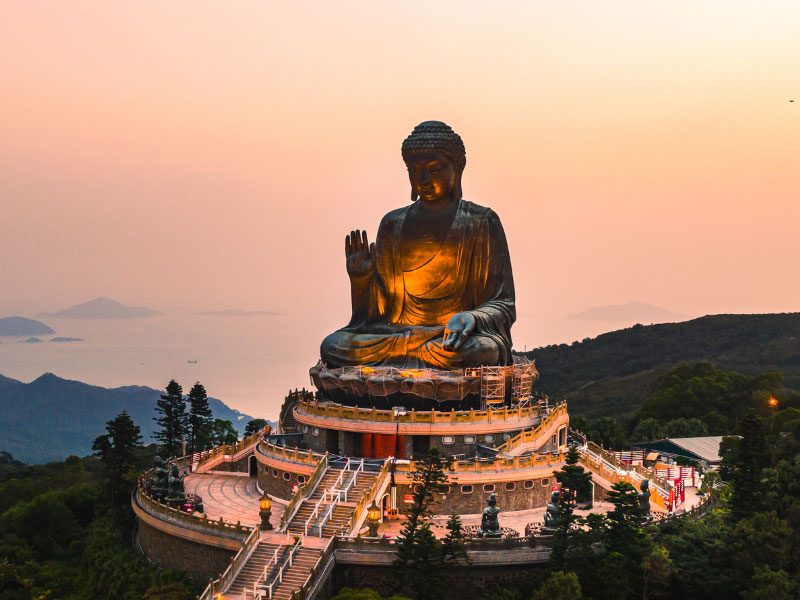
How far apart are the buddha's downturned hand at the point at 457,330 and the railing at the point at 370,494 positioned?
4.83 metres

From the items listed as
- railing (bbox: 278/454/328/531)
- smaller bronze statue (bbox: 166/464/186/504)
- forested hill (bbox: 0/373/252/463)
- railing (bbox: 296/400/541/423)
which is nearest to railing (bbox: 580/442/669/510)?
railing (bbox: 296/400/541/423)

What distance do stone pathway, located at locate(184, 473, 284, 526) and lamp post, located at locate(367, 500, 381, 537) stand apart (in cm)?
240

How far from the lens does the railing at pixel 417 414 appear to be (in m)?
24.8

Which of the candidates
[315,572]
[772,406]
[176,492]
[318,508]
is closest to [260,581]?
[315,572]

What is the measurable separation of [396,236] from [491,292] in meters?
3.56

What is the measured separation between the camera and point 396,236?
99.5 ft

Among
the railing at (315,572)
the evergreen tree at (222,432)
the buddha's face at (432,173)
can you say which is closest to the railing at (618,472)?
the railing at (315,572)

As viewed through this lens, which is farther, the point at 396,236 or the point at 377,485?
the point at 396,236

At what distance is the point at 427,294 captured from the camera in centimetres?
2983

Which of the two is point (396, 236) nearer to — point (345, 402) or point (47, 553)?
point (345, 402)

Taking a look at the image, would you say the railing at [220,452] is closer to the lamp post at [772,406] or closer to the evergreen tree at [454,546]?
the evergreen tree at [454,546]

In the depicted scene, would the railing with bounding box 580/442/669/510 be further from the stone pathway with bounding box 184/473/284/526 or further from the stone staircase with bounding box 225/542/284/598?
the stone staircase with bounding box 225/542/284/598

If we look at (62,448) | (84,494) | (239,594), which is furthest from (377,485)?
(62,448)

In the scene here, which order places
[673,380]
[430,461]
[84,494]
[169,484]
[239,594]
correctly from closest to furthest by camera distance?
[239,594], [430,461], [169,484], [84,494], [673,380]
